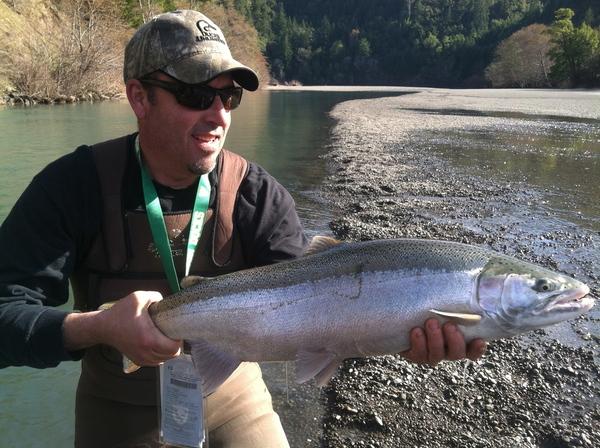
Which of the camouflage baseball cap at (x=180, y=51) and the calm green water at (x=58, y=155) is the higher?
the camouflage baseball cap at (x=180, y=51)

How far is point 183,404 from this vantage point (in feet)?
9.57

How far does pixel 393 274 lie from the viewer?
275 centimetres

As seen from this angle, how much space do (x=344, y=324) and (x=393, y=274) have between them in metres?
0.35

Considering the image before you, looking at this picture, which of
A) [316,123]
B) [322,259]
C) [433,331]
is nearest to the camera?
[433,331]

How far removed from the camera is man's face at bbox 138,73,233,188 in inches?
120

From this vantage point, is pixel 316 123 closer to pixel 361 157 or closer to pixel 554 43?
pixel 361 157

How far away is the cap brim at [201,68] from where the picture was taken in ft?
9.73

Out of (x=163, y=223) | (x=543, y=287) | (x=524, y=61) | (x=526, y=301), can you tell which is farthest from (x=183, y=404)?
(x=524, y=61)

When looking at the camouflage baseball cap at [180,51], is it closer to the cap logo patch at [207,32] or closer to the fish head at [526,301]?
the cap logo patch at [207,32]

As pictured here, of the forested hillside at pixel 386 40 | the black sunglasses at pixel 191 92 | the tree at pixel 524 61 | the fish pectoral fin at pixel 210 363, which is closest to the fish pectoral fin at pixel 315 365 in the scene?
the fish pectoral fin at pixel 210 363

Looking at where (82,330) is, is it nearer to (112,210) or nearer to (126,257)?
(126,257)

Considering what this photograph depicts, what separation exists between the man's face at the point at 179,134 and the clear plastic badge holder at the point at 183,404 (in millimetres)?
1034

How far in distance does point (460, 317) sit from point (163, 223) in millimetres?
1599

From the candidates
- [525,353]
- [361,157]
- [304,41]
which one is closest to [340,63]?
[304,41]
